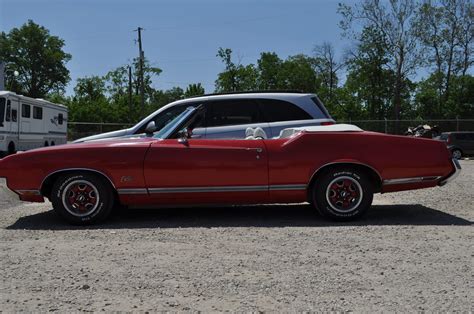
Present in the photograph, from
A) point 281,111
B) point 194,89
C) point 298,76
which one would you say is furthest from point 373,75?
point 281,111

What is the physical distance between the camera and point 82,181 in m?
6.39

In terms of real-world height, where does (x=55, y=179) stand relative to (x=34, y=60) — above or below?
below

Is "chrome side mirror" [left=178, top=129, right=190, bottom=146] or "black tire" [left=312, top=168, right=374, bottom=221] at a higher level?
"chrome side mirror" [left=178, top=129, right=190, bottom=146]

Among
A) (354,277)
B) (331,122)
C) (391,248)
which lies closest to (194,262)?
(354,277)

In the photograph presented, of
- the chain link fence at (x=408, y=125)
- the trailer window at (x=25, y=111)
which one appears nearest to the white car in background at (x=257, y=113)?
the trailer window at (x=25, y=111)

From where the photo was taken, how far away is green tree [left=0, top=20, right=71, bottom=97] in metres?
70.8

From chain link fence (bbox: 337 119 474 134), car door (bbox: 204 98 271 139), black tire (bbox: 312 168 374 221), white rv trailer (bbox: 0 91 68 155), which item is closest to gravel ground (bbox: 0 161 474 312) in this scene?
black tire (bbox: 312 168 374 221)

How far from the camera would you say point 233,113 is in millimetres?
8891

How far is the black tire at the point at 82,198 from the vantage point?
639 cm

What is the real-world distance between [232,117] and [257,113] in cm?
42

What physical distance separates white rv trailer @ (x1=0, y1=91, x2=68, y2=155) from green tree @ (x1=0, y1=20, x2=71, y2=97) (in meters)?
47.7

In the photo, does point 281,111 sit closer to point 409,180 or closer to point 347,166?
point 347,166

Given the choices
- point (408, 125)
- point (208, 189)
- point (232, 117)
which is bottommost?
point (208, 189)

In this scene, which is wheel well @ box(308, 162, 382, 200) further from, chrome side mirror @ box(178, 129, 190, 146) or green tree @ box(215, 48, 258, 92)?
green tree @ box(215, 48, 258, 92)
